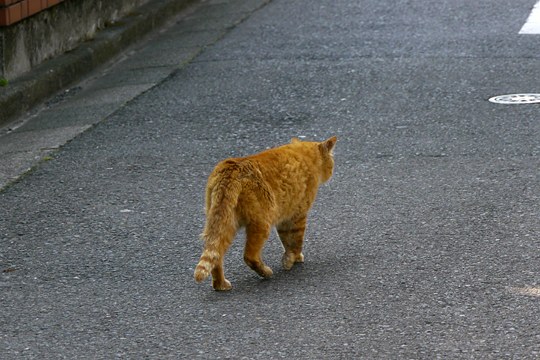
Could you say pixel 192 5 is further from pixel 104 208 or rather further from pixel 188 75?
pixel 104 208

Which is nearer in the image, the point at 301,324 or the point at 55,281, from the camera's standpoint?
the point at 301,324

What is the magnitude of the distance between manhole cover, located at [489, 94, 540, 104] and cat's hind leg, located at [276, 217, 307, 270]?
3422 millimetres

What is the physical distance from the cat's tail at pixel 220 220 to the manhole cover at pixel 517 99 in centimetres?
396

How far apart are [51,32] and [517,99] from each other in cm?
414

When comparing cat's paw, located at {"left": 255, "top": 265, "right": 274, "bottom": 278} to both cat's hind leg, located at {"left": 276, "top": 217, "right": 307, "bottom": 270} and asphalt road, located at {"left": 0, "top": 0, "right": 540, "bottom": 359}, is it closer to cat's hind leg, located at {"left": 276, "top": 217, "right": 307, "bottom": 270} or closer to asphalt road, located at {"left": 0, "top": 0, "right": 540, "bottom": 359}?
asphalt road, located at {"left": 0, "top": 0, "right": 540, "bottom": 359}

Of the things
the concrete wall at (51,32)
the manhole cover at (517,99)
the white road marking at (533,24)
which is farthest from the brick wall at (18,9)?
the white road marking at (533,24)

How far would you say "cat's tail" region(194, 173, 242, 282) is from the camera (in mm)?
5184

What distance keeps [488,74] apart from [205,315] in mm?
5158

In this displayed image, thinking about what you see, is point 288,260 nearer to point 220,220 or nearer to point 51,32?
point 220,220

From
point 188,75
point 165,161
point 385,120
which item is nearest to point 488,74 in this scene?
point 385,120

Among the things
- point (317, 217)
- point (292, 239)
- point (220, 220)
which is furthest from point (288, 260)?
point (317, 217)

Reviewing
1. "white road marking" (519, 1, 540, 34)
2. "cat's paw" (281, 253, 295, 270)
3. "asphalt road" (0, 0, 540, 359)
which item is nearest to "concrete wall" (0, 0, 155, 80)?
"asphalt road" (0, 0, 540, 359)

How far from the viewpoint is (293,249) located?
18.6 ft

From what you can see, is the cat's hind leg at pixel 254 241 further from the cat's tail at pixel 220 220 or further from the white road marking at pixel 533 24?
the white road marking at pixel 533 24
